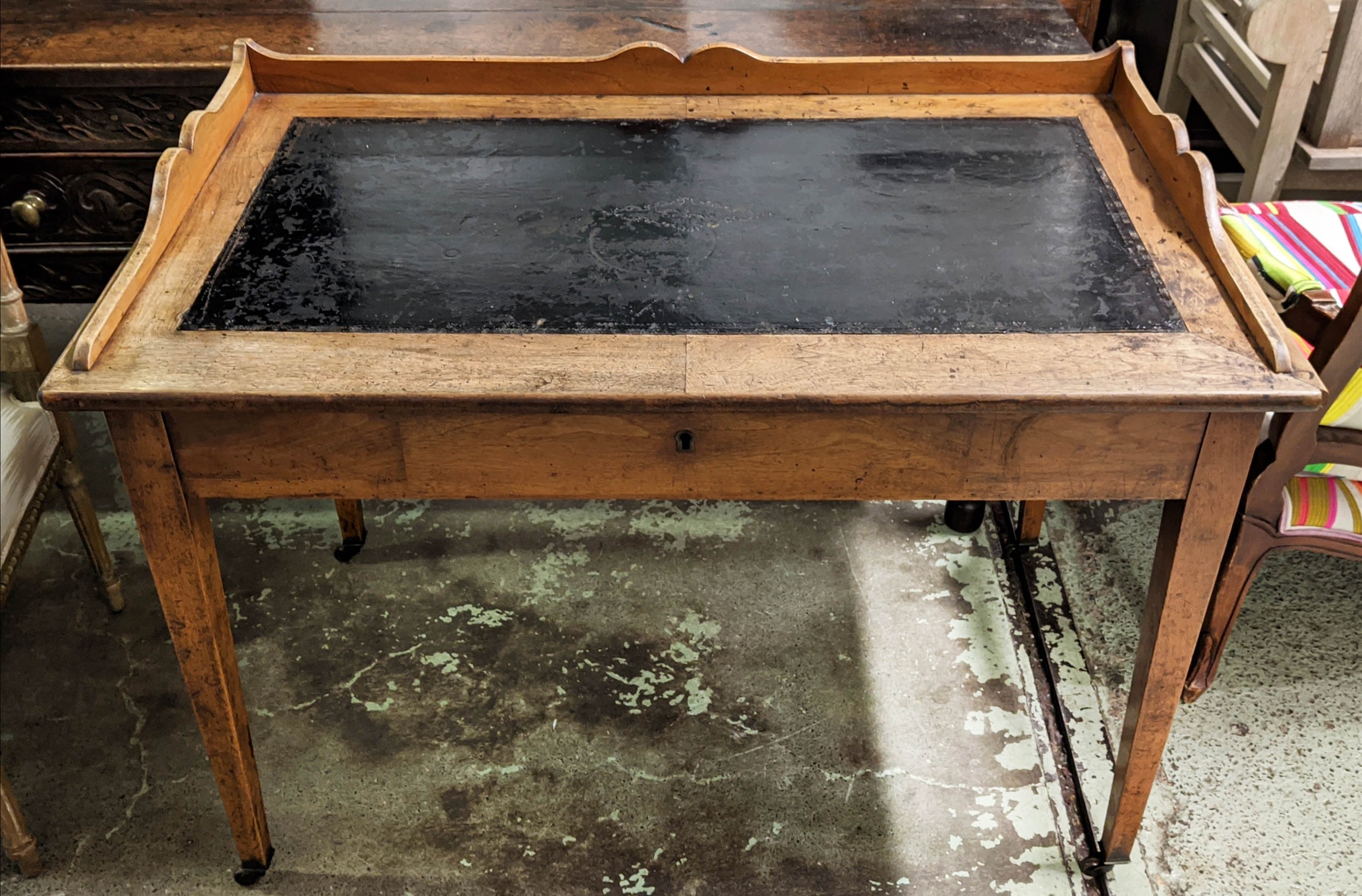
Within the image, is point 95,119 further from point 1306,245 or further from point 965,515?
point 1306,245

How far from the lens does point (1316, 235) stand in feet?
6.99

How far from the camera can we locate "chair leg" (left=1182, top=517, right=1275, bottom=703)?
6.39ft

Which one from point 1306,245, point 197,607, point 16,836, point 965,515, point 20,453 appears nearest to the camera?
point 197,607

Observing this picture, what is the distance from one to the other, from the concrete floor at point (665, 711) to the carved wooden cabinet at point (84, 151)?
0.63 meters

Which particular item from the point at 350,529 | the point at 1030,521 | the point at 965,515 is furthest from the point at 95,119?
the point at 1030,521

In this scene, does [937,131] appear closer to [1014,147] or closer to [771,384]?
[1014,147]

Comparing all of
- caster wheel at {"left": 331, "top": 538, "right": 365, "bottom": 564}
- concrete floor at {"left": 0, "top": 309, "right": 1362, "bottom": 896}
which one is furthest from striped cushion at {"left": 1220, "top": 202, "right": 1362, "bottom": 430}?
caster wheel at {"left": 331, "top": 538, "right": 365, "bottom": 564}

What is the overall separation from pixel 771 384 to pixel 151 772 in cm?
137

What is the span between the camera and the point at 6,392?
2.00 m

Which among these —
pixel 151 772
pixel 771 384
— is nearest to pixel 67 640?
pixel 151 772

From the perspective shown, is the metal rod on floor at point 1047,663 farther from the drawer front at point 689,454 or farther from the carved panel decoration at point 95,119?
the carved panel decoration at point 95,119

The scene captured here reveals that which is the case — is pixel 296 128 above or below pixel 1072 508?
above

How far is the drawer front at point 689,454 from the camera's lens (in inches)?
56.7

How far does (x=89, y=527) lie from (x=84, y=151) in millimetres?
705
